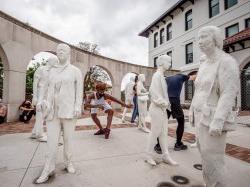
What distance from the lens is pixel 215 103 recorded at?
2.01 m

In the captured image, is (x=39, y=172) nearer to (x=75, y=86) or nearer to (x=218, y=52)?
(x=75, y=86)

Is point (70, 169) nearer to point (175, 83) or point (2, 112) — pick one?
point (175, 83)

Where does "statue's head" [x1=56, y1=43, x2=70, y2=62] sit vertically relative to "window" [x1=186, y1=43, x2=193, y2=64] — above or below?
below

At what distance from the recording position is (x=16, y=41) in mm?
7574

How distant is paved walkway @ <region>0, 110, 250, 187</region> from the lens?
2699mm

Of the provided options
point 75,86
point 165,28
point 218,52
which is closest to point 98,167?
point 75,86

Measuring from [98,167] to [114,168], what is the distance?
27 cm

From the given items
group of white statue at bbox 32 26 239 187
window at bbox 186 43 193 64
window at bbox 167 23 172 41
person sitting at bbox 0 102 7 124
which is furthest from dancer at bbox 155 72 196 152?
window at bbox 167 23 172 41

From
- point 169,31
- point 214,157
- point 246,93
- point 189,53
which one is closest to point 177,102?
point 214,157

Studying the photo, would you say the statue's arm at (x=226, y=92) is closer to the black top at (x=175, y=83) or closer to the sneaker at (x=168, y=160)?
the sneaker at (x=168, y=160)

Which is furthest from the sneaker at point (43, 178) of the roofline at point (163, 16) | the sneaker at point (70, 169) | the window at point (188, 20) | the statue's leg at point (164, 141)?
the roofline at point (163, 16)

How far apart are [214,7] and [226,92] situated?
17.9 m

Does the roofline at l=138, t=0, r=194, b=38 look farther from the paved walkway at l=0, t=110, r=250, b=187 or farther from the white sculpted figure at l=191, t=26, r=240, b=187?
the white sculpted figure at l=191, t=26, r=240, b=187

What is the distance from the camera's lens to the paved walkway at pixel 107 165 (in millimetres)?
2699
